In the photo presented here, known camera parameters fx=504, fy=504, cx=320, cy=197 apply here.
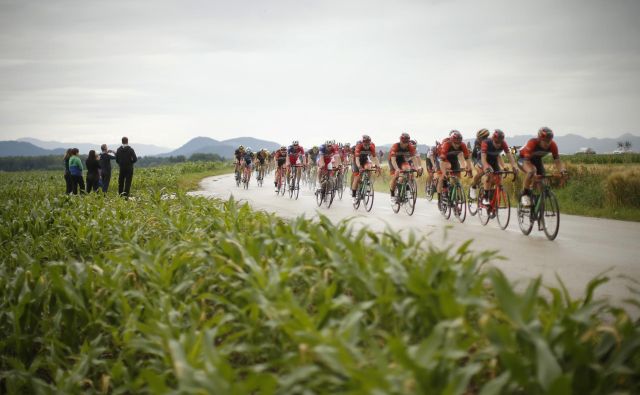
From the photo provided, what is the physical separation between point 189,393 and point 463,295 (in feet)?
5.93

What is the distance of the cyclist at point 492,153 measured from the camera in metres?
11.7

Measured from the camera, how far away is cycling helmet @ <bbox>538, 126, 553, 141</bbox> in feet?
32.5

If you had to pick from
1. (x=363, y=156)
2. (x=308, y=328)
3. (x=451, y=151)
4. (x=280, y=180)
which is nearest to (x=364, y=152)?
(x=363, y=156)

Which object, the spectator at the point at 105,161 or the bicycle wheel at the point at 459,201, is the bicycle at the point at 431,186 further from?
the spectator at the point at 105,161

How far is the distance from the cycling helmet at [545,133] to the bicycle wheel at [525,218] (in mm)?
1333

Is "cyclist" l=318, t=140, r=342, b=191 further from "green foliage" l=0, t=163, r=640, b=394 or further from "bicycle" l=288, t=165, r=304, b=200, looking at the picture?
"green foliage" l=0, t=163, r=640, b=394

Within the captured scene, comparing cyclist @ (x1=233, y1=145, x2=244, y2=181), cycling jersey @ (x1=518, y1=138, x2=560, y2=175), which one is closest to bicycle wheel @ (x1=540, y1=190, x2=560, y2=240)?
cycling jersey @ (x1=518, y1=138, x2=560, y2=175)

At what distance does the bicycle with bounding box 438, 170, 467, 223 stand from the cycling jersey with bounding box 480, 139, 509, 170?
1005mm

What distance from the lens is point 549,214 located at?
9883 mm

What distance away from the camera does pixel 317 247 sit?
5.09m

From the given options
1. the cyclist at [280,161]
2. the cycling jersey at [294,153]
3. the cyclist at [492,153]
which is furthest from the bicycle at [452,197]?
the cyclist at [280,161]

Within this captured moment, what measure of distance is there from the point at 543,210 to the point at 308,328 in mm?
8158

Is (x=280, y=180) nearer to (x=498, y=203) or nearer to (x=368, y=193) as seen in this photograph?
(x=368, y=193)

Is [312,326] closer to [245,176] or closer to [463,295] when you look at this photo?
[463,295]
